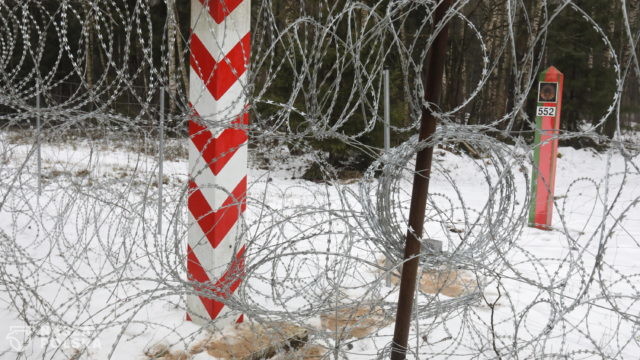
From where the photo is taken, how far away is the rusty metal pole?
190 cm

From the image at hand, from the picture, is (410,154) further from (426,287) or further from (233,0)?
(426,287)

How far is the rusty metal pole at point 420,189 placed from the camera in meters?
1.90

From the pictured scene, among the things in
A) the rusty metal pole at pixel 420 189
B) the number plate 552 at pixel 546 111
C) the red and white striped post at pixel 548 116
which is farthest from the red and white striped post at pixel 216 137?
the number plate 552 at pixel 546 111

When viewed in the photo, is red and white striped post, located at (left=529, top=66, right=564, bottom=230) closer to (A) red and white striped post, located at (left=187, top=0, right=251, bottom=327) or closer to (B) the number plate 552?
(B) the number plate 552

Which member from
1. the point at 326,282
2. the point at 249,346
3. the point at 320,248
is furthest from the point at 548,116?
the point at 249,346

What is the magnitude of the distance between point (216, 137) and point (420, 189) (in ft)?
3.92

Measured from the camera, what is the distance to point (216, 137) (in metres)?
2.69

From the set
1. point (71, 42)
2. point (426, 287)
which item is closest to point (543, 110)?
point (426, 287)

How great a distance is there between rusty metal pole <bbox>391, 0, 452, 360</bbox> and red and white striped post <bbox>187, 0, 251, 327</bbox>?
2.85 feet

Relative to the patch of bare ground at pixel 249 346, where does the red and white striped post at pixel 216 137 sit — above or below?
above

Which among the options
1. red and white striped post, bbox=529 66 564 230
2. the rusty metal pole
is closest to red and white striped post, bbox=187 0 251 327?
the rusty metal pole

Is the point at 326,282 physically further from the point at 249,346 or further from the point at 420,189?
the point at 420,189

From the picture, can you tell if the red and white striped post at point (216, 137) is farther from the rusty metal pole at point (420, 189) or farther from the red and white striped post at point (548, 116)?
the red and white striped post at point (548, 116)

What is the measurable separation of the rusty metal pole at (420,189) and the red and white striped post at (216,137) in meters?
0.87
